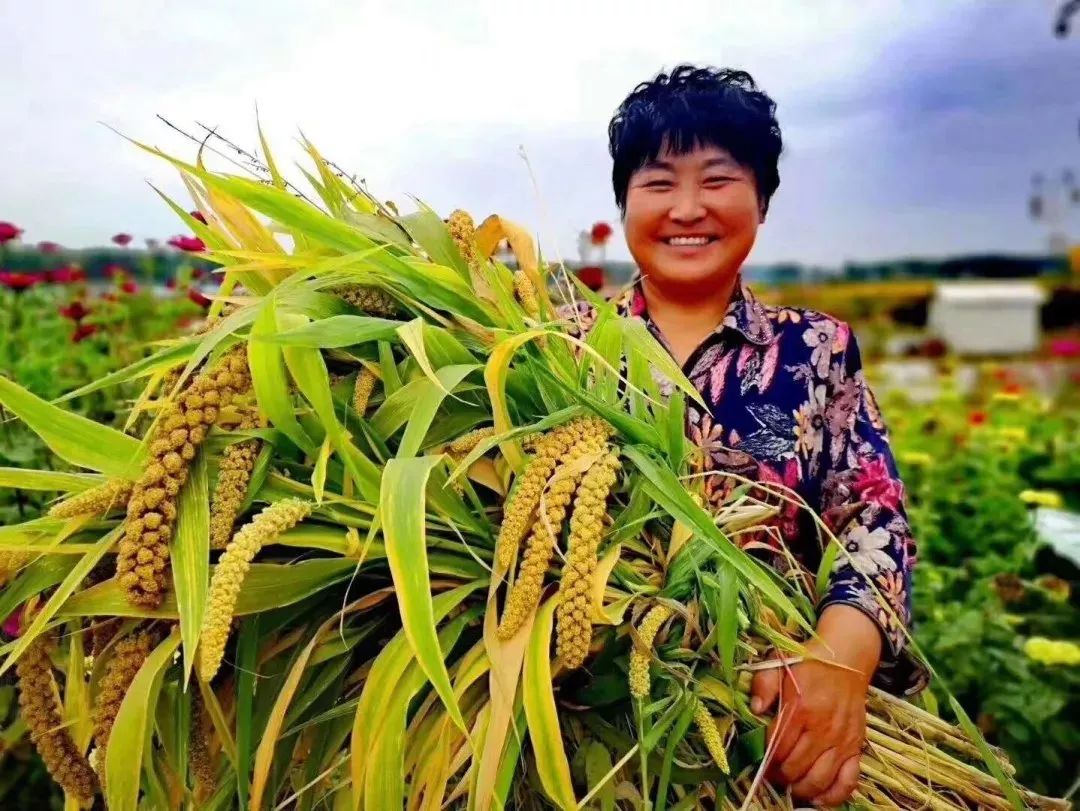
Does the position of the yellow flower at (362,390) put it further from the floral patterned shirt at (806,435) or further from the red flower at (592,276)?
the red flower at (592,276)

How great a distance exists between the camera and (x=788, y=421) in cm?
143

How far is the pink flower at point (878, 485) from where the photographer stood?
1376mm

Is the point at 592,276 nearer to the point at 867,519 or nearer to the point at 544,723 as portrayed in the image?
the point at 867,519

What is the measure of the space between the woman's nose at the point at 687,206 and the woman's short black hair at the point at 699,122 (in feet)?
0.18

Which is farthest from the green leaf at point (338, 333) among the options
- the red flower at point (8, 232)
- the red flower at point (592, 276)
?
the red flower at point (8, 232)

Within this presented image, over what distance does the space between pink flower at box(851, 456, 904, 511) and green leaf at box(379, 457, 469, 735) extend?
776mm

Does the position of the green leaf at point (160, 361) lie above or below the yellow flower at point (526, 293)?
below

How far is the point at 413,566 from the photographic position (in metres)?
0.81

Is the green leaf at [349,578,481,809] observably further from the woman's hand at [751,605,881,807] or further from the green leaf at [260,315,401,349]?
the woman's hand at [751,605,881,807]

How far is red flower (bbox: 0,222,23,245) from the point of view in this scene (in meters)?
2.38

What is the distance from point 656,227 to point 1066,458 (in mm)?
2351

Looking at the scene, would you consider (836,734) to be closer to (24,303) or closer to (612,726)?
(612,726)

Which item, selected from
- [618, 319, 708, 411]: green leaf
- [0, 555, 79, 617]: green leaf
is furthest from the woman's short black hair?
[0, 555, 79, 617]: green leaf

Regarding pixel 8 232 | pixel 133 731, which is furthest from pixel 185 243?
pixel 133 731
